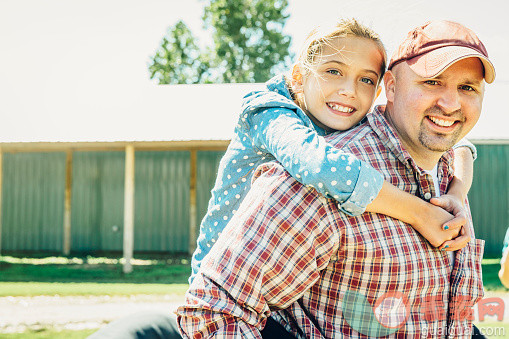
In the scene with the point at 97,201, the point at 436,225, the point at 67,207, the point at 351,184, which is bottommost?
the point at 97,201

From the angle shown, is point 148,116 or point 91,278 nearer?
point 91,278

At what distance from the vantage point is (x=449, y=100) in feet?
6.44

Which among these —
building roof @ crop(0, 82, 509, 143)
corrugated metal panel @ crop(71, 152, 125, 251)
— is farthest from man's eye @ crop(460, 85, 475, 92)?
corrugated metal panel @ crop(71, 152, 125, 251)

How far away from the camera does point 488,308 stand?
7.25 metres

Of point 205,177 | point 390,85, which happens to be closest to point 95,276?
point 205,177

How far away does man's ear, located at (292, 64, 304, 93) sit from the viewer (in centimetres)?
274

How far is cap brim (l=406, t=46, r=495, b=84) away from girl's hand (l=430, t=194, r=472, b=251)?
46 cm

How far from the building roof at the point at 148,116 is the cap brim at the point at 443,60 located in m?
10.6

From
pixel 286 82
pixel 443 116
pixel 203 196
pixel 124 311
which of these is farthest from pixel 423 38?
pixel 203 196

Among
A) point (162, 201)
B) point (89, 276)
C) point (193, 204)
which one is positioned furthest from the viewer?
point (162, 201)

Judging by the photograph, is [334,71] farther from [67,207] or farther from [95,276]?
[67,207]

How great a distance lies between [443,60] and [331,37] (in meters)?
0.72

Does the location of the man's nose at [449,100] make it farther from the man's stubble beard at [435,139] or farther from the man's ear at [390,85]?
the man's ear at [390,85]

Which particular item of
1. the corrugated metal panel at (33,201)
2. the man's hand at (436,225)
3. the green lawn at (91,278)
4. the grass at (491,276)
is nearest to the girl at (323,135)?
the man's hand at (436,225)
